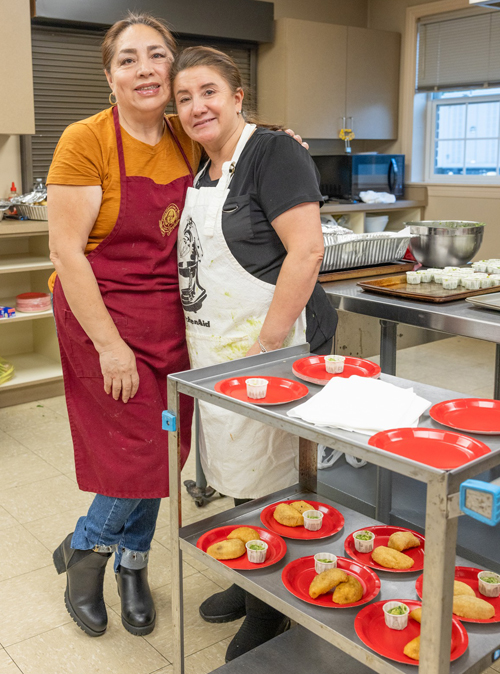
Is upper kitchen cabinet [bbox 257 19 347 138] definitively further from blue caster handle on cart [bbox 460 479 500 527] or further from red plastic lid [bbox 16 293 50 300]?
blue caster handle on cart [bbox 460 479 500 527]

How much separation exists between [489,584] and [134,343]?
1.00 metres

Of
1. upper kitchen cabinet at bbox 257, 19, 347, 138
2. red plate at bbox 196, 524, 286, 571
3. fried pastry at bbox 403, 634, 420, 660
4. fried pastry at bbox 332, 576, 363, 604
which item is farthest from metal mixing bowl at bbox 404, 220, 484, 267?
upper kitchen cabinet at bbox 257, 19, 347, 138

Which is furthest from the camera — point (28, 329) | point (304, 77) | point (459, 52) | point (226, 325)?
point (459, 52)

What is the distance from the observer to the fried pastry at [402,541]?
1.48 meters

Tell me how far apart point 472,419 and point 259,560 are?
21.0 inches

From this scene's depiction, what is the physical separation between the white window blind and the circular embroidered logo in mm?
4152

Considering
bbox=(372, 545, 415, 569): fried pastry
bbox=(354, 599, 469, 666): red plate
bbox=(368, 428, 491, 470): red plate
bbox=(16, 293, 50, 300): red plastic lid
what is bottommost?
bbox=(354, 599, 469, 666): red plate

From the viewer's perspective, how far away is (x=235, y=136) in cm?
173

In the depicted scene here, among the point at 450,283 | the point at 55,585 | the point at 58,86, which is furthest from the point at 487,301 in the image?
the point at 58,86

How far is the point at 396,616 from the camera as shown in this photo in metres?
1.24

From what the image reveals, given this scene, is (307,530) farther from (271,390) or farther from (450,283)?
(450,283)

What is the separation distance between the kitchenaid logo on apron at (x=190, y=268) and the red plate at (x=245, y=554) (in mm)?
529

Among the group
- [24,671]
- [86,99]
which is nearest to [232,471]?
[24,671]

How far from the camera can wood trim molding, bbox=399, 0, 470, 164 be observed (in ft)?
17.5
